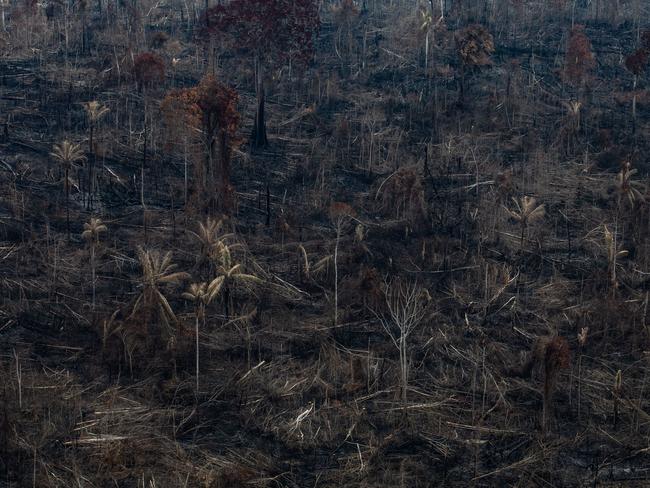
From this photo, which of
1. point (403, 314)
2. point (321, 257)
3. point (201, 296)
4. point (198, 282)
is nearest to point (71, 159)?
point (198, 282)

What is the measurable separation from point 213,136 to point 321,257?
536cm

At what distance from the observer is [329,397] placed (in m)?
14.5

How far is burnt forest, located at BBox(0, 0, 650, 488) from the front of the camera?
13.3 meters

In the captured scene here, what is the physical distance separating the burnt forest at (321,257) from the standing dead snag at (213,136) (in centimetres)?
8

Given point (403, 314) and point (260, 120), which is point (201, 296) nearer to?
point (403, 314)

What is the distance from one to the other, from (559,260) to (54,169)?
13.2 metres

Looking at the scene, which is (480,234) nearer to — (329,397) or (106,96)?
(329,397)

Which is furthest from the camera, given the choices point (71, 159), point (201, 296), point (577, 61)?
point (577, 61)

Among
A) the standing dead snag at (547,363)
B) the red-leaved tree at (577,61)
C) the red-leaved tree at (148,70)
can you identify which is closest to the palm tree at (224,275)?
the standing dead snag at (547,363)

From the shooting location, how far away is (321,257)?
65.1 feet

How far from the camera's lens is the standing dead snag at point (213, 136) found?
2198 centimetres

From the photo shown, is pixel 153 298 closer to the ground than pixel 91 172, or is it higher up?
closer to the ground

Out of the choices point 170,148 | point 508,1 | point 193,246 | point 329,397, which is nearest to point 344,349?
point 329,397

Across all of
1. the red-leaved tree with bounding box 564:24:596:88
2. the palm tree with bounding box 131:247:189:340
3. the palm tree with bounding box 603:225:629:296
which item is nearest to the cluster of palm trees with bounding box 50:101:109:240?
the palm tree with bounding box 131:247:189:340
